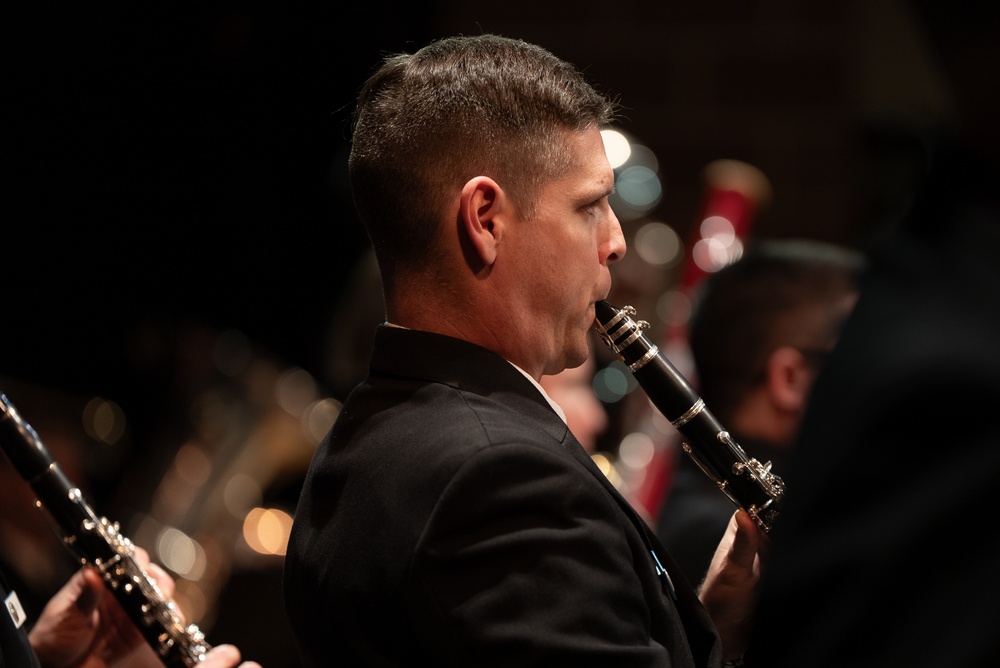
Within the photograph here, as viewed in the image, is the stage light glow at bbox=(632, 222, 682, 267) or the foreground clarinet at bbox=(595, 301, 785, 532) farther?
the stage light glow at bbox=(632, 222, 682, 267)

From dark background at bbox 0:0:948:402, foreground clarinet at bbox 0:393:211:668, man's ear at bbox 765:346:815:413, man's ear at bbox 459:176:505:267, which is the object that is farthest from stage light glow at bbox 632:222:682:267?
man's ear at bbox 459:176:505:267

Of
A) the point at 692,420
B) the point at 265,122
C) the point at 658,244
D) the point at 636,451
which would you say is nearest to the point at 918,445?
the point at 692,420

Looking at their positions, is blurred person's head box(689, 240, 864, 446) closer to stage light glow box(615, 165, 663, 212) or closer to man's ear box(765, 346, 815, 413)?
man's ear box(765, 346, 815, 413)

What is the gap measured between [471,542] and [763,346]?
1693 millimetres

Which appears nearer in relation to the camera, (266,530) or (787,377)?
(787,377)

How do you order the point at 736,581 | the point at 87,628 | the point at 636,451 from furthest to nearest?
the point at 636,451, the point at 87,628, the point at 736,581

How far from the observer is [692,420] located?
5.97 feet

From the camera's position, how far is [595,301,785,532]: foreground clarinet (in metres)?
1.76

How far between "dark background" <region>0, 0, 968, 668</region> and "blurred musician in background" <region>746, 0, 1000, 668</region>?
14.9 ft

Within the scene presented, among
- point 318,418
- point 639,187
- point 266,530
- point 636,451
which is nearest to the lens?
point 636,451

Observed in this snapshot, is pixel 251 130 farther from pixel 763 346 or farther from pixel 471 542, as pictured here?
pixel 471 542

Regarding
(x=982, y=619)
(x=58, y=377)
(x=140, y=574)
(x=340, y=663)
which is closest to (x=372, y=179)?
(x=340, y=663)

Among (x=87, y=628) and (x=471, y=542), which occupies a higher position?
(x=87, y=628)

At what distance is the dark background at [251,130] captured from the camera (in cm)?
557
